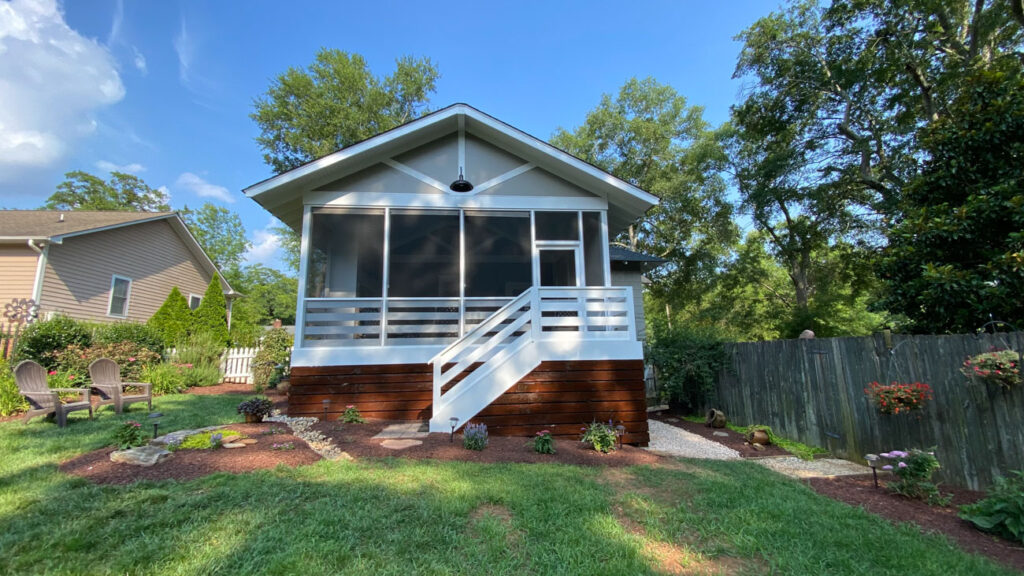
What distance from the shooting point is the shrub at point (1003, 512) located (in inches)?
119

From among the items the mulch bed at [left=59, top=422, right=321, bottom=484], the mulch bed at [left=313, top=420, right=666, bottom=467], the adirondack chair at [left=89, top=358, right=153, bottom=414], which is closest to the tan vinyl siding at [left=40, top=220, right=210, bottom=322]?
the adirondack chair at [left=89, top=358, right=153, bottom=414]

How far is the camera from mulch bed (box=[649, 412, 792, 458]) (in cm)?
616

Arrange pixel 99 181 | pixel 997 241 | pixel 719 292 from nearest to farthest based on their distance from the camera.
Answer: pixel 997 241 → pixel 719 292 → pixel 99 181

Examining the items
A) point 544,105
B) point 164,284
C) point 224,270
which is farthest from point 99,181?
point 544,105

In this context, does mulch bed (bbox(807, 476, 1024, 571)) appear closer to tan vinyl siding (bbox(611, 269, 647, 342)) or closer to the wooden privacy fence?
the wooden privacy fence

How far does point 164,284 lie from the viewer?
1612 centimetres

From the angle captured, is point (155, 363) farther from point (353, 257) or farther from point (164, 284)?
point (353, 257)

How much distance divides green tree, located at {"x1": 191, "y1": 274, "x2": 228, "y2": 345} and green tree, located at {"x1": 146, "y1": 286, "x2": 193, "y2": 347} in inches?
10.6

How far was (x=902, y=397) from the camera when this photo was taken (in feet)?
15.2

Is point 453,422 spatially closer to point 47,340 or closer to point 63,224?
point 47,340

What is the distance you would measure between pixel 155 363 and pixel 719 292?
25731 millimetres

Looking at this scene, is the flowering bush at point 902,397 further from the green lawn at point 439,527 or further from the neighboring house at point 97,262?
the neighboring house at point 97,262

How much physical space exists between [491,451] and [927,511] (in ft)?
13.6

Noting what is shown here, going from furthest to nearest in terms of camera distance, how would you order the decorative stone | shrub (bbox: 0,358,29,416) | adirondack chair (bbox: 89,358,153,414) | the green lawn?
adirondack chair (bbox: 89,358,153,414) → shrub (bbox: 0,358,29,416) → the decorative stone → the green lawn
